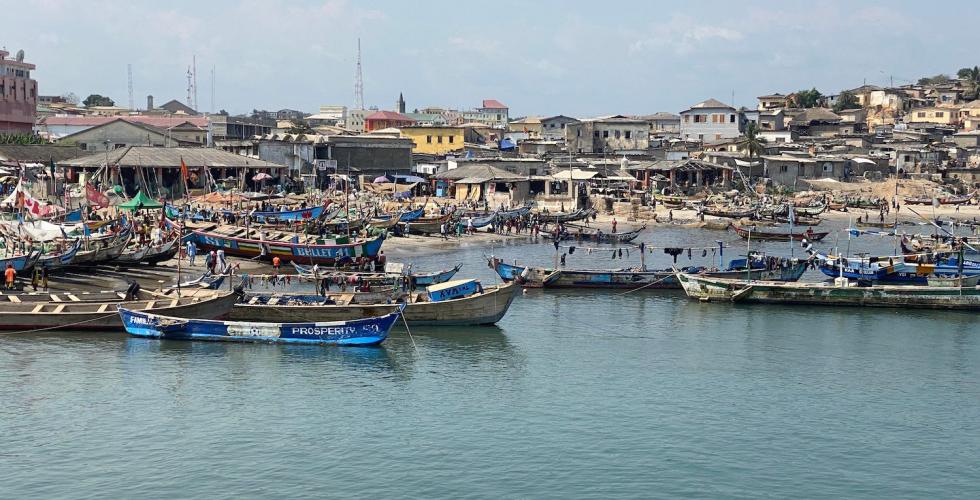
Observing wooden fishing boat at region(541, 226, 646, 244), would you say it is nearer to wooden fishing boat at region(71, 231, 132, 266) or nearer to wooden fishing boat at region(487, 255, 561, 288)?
wooden fishing boat at region(487, 255, 561, 288)

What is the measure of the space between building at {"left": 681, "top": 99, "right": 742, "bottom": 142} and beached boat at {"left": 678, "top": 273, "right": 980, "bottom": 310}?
60.8 m

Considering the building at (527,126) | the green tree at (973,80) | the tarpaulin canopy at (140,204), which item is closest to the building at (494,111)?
the building at (527,126)

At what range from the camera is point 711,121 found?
102375mm

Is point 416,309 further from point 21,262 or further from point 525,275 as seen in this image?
point 21,262

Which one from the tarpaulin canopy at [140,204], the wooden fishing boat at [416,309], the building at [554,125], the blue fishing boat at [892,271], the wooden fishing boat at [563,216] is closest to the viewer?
the wooden fishing boat at [416,309]

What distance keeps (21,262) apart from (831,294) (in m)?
31.6

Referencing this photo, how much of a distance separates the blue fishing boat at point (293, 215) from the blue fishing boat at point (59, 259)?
17.9m

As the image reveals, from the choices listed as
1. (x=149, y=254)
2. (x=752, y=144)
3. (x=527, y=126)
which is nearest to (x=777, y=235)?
(x=752, y=144)

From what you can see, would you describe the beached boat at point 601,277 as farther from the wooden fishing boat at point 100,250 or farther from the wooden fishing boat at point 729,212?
the wooden fishing boat at point 729,212

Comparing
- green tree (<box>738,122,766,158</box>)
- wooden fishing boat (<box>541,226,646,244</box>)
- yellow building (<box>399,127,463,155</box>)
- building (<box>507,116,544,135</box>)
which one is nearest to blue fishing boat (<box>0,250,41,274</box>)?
wooden fishing boat (<box>541,226,646,244</box>)

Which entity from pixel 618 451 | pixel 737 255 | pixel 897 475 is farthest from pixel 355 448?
pixel 737 255

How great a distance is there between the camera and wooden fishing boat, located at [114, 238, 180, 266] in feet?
152

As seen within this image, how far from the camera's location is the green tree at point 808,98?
13077cm

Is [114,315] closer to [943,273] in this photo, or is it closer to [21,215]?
[21,215]
